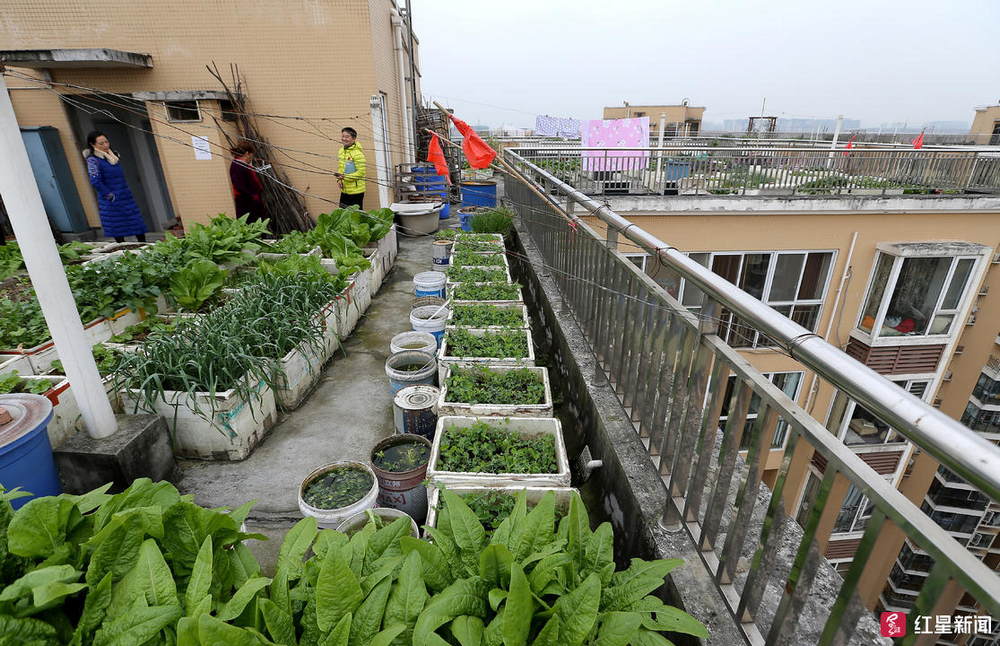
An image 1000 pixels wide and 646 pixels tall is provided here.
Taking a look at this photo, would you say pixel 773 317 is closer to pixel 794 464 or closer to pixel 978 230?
pixel 794 464

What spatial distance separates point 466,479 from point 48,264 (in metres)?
2.37

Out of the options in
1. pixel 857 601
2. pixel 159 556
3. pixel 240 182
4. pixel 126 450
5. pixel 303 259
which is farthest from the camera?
pixel 240 182

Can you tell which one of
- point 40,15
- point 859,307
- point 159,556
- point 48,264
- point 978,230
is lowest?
point 859,307

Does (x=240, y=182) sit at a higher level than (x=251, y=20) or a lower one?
lower

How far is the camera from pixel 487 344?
364 centimetres

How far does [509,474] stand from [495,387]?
34.7 inches

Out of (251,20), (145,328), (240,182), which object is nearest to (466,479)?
(145,328)

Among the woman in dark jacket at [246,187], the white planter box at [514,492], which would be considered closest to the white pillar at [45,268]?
the white planter box at [514,492]

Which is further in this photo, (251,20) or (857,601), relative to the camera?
(251,20)

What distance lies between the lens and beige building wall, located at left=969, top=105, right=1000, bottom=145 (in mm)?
24031

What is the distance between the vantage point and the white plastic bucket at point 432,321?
4438 millimetres

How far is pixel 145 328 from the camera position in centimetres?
443

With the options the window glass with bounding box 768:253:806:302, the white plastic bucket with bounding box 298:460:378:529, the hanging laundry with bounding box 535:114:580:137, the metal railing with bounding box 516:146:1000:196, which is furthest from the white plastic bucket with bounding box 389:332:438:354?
the hanging laundry with bounding box 535:114:580:137

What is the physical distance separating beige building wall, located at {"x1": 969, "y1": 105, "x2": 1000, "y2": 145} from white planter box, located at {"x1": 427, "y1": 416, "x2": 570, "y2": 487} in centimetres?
3082
